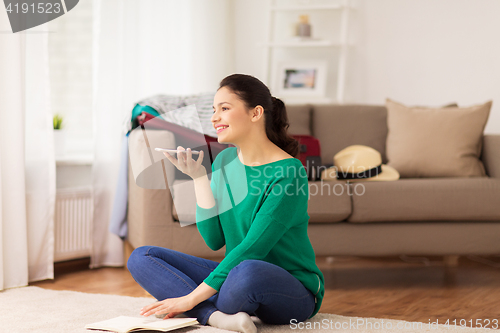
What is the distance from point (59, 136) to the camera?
229cm

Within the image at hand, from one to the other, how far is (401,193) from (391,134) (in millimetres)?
633

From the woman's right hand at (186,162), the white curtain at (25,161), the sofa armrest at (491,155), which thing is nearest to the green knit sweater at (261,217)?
the woman's right hand at (186,162)

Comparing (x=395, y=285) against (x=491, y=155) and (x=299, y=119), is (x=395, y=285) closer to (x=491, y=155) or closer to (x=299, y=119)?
(x=491, y=155)

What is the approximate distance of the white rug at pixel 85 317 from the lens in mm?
1336

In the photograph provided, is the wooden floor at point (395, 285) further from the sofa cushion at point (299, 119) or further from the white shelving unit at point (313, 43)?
the white shelving unit at point (313, 43)

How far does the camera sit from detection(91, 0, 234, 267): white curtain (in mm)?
2332

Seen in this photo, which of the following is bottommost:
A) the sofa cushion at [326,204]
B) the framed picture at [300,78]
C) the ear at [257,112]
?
the sofa cushion at [326,204]

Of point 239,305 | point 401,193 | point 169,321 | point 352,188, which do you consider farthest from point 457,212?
point 169,321

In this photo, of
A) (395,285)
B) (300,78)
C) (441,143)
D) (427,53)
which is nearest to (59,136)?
(300,78)

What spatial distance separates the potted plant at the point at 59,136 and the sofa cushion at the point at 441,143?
162cm

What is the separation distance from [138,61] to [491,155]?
6.13 feet

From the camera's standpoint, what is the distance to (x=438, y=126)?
2.32m

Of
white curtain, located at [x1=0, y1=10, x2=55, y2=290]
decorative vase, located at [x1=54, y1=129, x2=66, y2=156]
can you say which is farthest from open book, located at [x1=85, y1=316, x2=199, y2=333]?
decorative vase, located at [x1=54, y1=129, x2=66, y2=156]

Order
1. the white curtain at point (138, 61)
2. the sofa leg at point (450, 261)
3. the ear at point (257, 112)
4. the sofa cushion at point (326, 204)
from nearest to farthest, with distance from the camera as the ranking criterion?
the ear at point (257, 112) → the sofa cushion at point (326, 204) → the white curtain at point (138, 61) → the sofa leg at point (450, 261)
